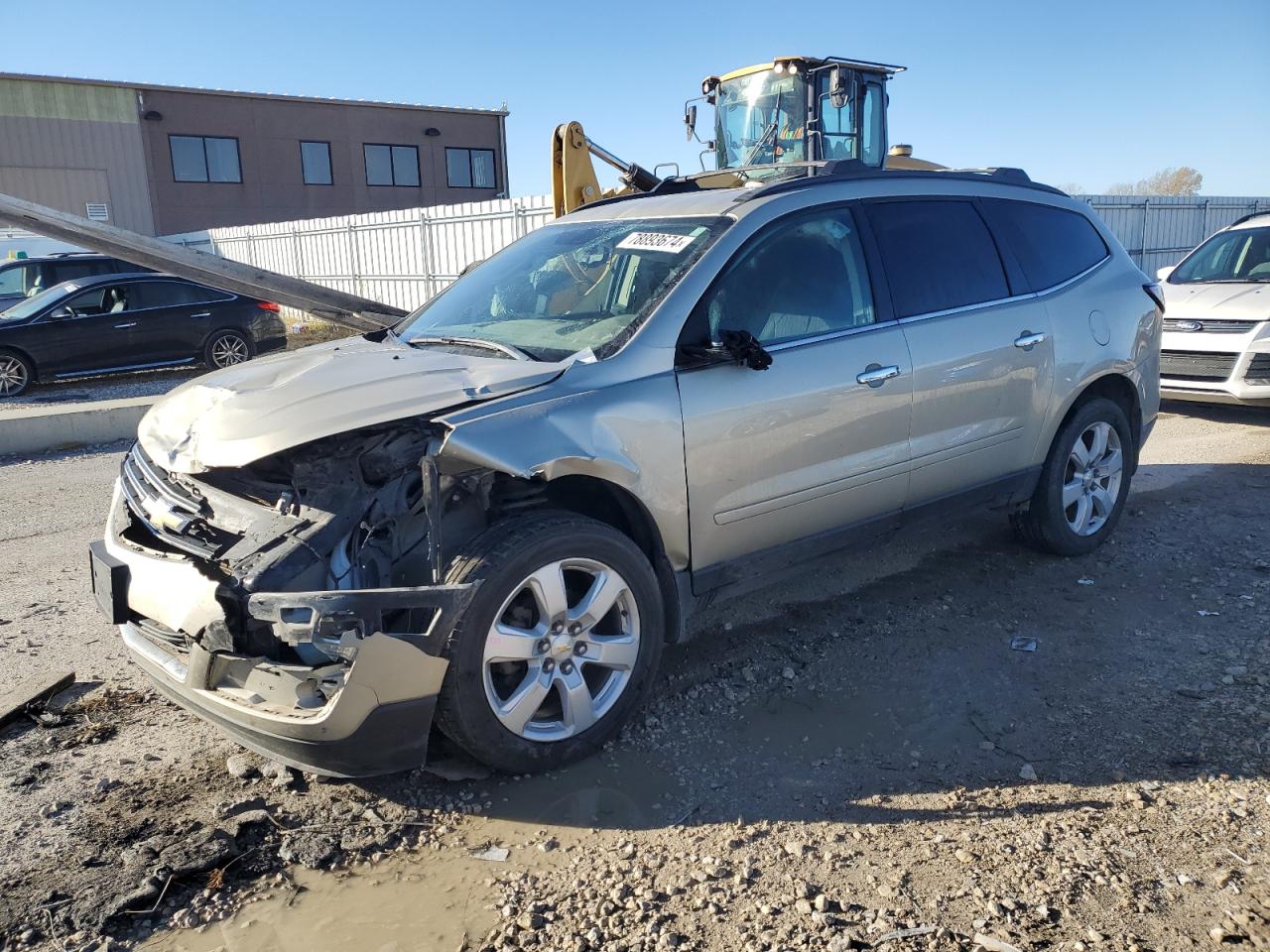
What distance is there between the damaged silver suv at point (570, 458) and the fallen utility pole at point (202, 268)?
2547 millimetres

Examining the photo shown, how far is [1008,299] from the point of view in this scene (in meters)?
4.73

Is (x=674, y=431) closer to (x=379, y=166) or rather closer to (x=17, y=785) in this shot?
(x=17, y=785)

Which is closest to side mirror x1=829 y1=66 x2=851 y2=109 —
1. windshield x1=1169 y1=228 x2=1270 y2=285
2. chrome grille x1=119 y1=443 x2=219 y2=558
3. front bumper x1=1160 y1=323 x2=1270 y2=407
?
windshield x1=1169 y1=228 x2=1270 y2=285

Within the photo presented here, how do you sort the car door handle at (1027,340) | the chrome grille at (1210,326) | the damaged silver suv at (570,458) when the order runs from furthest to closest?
the chrome grille at (1210,326) < the car door handle at (1027,340) < the damaged silver suv at (570,458)

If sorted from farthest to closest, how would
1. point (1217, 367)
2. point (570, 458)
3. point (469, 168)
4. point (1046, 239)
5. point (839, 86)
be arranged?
point (469, 168), point (839, 86), point (1217, 367), point (1046, 239), point (570, 458)

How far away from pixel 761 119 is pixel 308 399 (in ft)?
31.8

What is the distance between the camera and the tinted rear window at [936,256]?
4.34 m

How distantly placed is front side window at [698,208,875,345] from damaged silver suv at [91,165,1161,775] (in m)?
0.01

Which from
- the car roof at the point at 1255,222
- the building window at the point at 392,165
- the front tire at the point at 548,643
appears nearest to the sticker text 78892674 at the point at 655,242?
the front tire at the point at 548,643

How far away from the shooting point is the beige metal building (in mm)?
30250

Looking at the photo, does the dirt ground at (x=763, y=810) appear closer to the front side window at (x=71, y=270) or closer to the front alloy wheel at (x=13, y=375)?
the front alloy wheel at (x=13, y=375)

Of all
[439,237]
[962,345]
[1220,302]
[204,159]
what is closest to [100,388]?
[439,237]

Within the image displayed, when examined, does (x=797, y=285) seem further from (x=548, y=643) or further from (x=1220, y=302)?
(x=1220, y=302)

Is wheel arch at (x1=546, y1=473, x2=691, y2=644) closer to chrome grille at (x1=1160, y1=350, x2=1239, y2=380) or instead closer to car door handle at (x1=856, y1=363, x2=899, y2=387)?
car door handle at (x1=856, y1=363, x2=899, y2=387)
